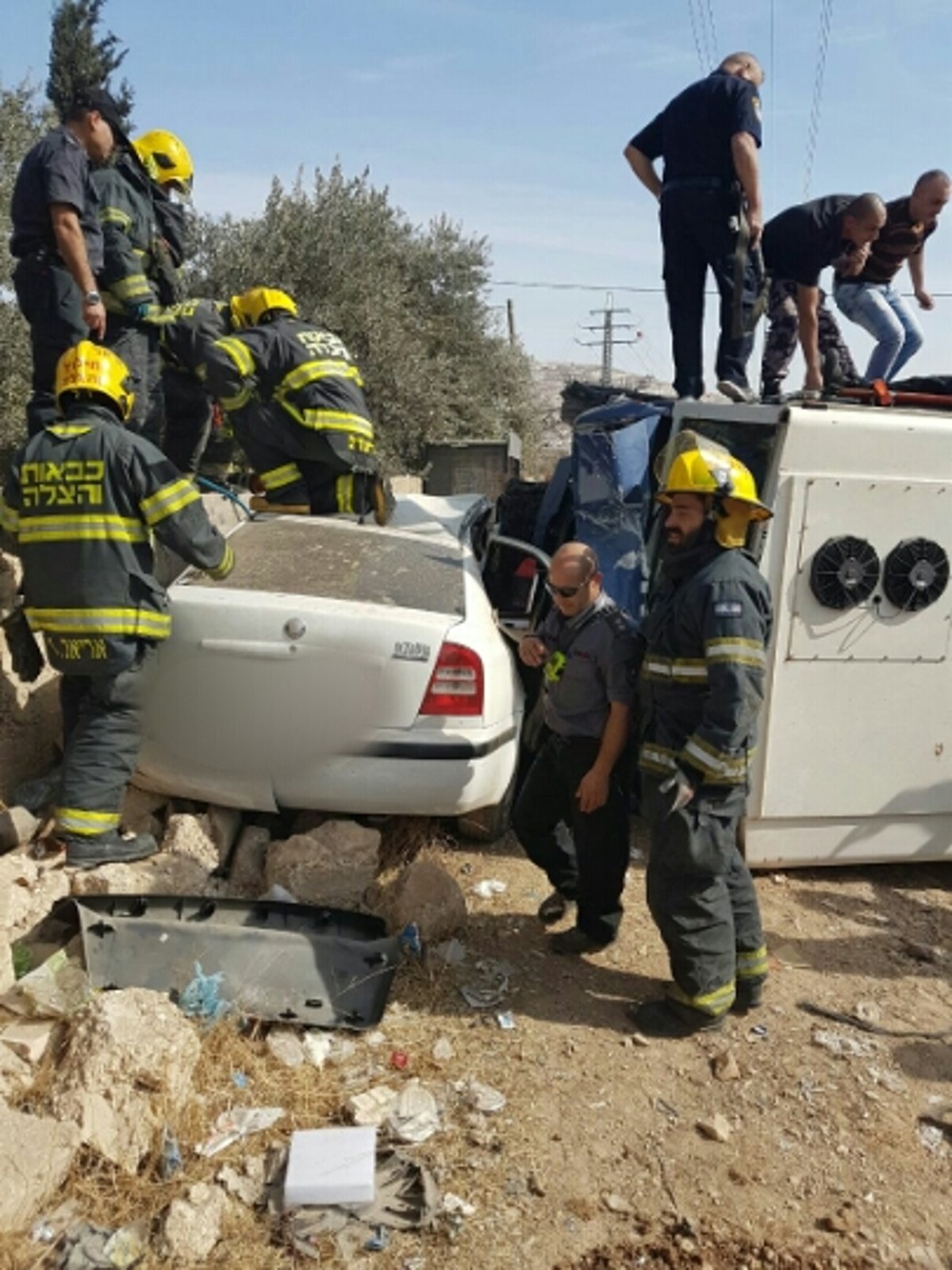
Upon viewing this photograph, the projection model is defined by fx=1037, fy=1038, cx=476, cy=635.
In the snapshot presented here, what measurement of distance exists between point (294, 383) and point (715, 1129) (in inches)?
157

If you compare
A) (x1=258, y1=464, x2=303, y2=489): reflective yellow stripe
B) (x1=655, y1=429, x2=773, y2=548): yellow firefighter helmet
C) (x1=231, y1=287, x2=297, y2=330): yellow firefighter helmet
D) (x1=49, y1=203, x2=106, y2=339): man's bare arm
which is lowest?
(x1=258, y1=464, x2=303, y2=489): reflective yellow stripe

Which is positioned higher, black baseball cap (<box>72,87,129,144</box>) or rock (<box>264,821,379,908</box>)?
black baseball cap (<box>72,87,129,144</box>)

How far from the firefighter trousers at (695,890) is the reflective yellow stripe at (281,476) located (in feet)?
9.69

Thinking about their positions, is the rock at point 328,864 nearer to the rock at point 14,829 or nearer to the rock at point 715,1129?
the rock at point 14,829

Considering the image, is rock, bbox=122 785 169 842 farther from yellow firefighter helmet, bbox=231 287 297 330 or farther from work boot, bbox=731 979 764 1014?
yellow firefighter helmet, bbox=231 287 297 330

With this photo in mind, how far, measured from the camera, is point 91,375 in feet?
13.1

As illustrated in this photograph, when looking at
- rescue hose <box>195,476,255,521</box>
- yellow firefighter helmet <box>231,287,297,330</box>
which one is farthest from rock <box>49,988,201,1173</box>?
yellow firefighter helmet <box>231,287,297,330</box>

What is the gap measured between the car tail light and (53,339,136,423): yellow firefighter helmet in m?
1.66

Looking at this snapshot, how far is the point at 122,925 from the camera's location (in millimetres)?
3344

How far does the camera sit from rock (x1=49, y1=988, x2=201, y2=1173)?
263cm

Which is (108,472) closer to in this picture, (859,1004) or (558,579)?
(558,579)

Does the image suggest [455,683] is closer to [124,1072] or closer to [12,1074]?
[124,1072]

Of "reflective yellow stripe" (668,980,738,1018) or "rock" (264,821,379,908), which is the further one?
"rock" (264,821,379,908)

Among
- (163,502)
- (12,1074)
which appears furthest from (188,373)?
(12,1074)
